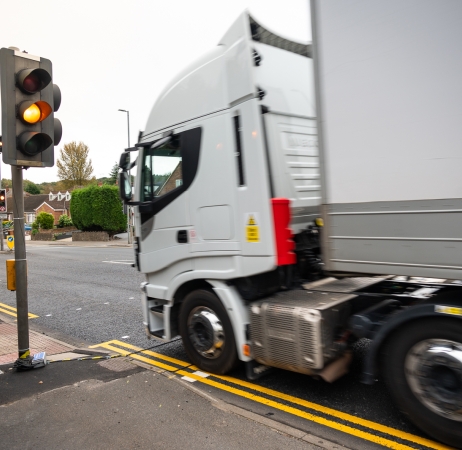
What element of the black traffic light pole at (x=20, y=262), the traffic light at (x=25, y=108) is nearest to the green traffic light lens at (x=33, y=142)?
the traffic light at (x=25, y=108)

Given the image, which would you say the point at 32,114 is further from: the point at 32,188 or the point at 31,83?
the point at 32,188

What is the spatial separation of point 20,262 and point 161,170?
1.80 meters

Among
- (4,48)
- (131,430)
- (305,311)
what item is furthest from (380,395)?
(4,48)

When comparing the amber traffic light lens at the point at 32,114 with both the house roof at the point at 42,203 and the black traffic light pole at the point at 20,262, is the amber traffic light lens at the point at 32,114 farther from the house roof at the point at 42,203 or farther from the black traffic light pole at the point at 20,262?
the house roof at the point at 42,203

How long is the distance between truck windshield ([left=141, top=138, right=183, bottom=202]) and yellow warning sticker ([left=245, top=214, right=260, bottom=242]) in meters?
1.01

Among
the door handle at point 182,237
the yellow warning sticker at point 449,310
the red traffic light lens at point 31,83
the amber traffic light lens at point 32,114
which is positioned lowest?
the yellow warning sticker at point 449,310

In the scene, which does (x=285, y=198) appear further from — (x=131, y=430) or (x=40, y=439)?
(x=40, y=439)

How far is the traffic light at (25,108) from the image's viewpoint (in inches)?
174

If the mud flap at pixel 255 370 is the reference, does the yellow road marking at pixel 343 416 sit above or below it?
below

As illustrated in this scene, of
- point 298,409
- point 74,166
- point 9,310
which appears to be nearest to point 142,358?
point 298,409

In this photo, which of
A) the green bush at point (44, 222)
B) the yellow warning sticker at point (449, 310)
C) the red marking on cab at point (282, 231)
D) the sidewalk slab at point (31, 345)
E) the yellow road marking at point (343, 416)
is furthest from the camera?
the green bush at point (44, 222)

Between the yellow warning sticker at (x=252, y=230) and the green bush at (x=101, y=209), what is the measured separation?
31.6m

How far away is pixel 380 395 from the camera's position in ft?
12.8

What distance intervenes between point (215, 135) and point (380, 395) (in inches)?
111
